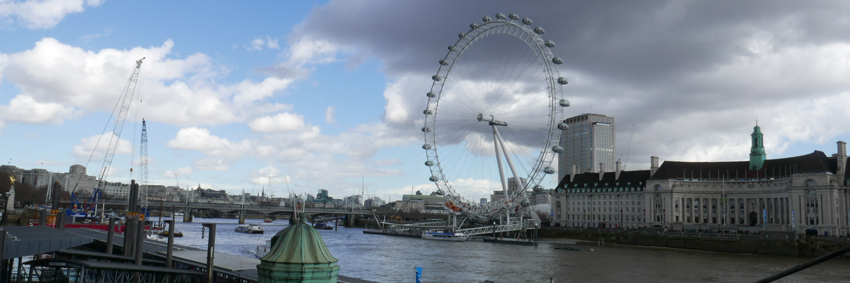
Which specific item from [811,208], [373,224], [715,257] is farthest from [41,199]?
[811,208]

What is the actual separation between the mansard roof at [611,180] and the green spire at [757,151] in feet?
67.1

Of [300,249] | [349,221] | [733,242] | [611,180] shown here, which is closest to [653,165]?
[611,180]

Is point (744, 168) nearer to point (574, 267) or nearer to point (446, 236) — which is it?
point (446, 236)

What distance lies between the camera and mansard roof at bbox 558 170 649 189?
13279 centimetres

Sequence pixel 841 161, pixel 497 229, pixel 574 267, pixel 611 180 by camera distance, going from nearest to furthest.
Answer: pixel 574 267 < pixel 841 161 < pixel 497 229 < pixel 611 180

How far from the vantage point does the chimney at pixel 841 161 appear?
9881cm

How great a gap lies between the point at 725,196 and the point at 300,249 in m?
128

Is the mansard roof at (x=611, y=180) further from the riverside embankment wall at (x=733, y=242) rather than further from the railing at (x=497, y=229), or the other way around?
the railing at (x=497, y=229)

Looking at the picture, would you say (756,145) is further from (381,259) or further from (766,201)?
(381,259)

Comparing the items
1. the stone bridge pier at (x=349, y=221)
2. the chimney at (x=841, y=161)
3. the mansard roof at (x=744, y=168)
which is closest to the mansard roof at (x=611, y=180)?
the mansard roof at (x=744, y=168)

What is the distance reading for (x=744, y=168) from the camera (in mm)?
120750

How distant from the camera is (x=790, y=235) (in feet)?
278

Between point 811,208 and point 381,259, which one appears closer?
point 381,259

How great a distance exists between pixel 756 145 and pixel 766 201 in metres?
12.9
